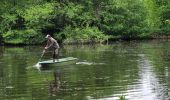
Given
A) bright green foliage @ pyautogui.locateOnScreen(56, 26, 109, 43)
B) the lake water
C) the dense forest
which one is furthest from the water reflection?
the dense forest

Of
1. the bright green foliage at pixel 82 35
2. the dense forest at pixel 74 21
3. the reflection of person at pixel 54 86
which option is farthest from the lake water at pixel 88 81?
the dense forest at pixel 74 21

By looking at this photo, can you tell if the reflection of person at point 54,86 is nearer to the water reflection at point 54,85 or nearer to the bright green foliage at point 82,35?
the water reflection at point 54,85

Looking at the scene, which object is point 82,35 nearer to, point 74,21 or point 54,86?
point 74,21

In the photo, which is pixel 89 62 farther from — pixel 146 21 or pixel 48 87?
pixel 146 21

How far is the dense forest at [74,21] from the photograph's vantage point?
64.2 metres

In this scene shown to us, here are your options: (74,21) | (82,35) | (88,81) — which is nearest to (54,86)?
(88,81)

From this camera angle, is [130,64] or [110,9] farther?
[110,9]

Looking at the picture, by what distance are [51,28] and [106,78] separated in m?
43.1

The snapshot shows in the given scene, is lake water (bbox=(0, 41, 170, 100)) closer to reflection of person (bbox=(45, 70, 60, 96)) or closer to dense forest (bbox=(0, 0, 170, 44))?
reflection of person (bbox=(45, 70, 60, 96))

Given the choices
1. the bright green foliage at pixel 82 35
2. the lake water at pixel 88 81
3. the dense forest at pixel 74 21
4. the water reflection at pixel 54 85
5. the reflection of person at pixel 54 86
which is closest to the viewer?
the lake water at pixel 88 81

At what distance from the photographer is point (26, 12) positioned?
64.9 meters

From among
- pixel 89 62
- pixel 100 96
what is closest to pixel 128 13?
pixel 89 62

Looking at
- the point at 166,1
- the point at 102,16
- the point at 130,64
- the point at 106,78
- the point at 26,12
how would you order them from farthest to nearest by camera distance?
the point at 166,1 → the point at 102,16 → the point at 26,12 → the point at 130,64 → the point at 106,78

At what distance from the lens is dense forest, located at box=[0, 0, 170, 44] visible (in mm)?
64188
